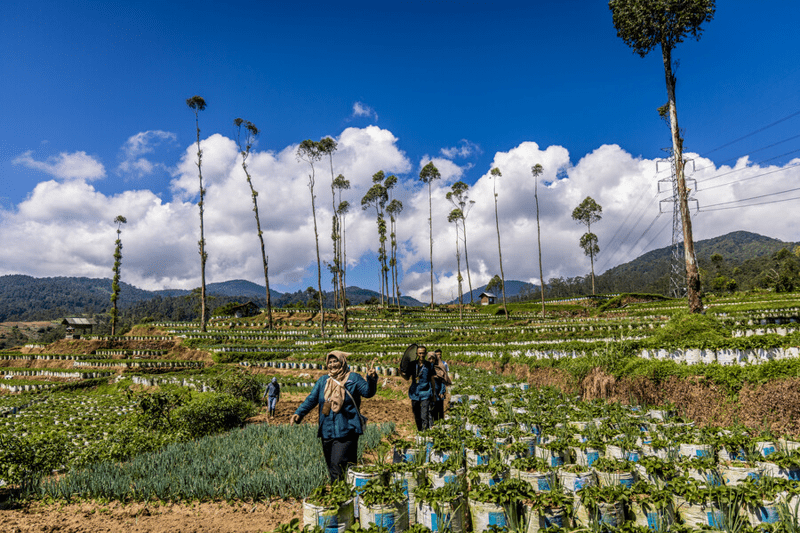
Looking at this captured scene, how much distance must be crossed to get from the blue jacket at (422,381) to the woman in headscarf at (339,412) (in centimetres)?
254

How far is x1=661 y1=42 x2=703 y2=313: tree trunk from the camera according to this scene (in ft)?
39.7

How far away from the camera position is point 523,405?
8.78m

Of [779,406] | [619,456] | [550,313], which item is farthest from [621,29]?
[550,313]

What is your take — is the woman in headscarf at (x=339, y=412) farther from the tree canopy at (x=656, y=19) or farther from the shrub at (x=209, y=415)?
the tree canopy at (x=656, y=19)

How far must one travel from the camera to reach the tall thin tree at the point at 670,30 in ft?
42.2

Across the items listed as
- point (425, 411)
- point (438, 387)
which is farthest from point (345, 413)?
point (438, 387)

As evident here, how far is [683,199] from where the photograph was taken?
42.4ft

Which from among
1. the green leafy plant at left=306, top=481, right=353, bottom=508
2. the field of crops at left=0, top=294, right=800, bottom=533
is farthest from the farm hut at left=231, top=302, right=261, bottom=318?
the green leafy plant at left=306, top=481, right=353, bottom=508

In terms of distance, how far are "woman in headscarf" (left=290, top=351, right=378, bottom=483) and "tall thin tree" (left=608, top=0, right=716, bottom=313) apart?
A: 38.6ft

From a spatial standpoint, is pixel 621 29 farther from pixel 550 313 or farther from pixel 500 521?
pixel 550 313

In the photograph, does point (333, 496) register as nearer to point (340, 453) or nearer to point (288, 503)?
point (340, 453)

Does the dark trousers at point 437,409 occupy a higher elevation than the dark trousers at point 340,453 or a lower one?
lower

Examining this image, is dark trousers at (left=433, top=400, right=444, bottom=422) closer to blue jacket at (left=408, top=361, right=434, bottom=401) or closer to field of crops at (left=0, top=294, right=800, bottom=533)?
blue jacket at (left=408, top=361, right=434, bottom=401)

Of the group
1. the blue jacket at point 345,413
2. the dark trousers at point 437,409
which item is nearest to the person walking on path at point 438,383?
the dark trousers at point 437,409
